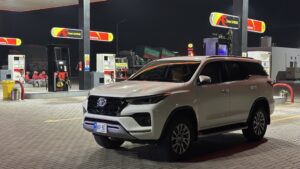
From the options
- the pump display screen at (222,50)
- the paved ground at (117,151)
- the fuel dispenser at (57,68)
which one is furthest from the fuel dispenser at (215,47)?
the fuel dispenser at (57,68)

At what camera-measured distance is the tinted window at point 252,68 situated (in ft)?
29.4

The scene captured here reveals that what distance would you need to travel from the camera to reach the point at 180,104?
6.98 m

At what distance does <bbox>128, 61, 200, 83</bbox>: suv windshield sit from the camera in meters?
7.75

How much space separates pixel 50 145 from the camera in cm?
849

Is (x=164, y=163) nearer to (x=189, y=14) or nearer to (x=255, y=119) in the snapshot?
(x=255, y=119)

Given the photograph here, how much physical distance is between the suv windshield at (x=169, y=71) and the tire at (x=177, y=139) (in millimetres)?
890

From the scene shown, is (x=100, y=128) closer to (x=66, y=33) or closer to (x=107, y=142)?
(x=107, y=142)

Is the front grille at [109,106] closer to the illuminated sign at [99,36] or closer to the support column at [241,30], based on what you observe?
the support column at [241,30]

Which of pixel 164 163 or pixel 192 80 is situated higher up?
pixel 192 80

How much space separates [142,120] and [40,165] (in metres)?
1.83

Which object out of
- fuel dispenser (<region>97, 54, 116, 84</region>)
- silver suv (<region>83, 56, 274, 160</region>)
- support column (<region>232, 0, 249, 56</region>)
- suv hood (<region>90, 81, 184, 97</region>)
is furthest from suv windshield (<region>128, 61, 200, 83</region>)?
fuel dispenser (<region>97, 54, 116, 84</region>)

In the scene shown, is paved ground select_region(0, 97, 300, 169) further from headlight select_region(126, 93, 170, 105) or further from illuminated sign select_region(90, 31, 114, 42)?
illuminated sign select_region(90, 31, 114, 42)

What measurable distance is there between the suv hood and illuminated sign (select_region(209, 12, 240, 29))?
9.75 m

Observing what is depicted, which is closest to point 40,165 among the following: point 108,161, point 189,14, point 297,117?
point 108,161
